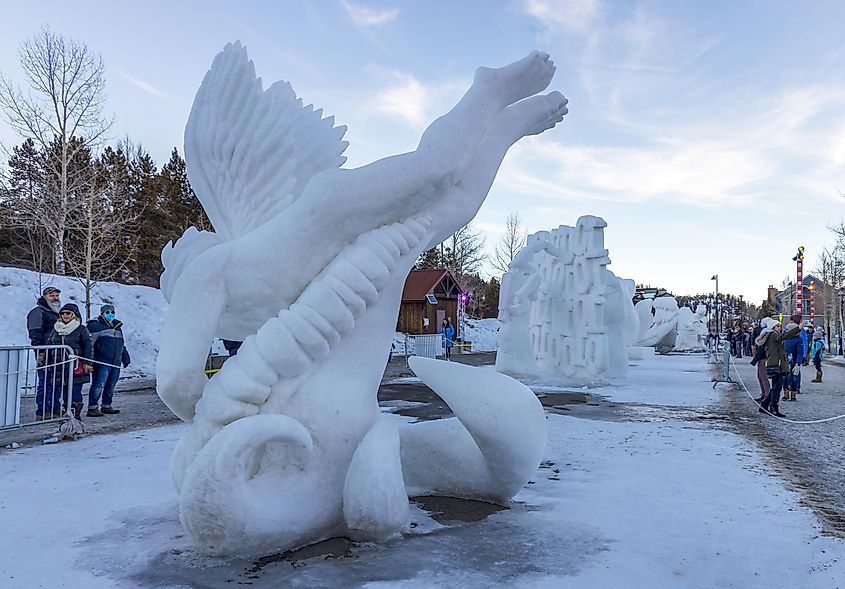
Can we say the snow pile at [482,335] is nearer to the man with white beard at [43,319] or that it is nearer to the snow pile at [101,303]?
the snow pile at [101,303]

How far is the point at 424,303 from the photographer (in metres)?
32.0

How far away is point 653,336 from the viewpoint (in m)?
29.2

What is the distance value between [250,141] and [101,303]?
56.7 ft

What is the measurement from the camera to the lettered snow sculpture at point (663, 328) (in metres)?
29.3

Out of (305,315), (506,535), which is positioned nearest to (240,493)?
(305,315)

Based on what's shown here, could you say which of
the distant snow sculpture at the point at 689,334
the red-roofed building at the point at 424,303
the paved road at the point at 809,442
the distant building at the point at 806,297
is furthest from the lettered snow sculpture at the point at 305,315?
the distant building at the point at 806,297

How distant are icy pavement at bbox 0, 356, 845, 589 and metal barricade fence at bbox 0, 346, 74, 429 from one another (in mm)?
1055

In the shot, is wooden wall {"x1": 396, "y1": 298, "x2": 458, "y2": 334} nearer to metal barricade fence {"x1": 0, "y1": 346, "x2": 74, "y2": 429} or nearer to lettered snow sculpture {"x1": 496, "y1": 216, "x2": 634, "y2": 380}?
lettered snow sculpture {"x1": 496, "y1": 216, "x2": 634, "y2": 380}

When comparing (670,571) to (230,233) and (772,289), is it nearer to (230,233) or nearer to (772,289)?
(230,233)

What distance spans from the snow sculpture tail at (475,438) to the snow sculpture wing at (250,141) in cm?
145

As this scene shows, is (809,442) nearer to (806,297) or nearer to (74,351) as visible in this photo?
(74,351)

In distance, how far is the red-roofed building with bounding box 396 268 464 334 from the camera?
3212 centimetres

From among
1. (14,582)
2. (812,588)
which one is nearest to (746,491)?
(812,588)

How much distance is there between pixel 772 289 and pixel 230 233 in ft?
291
